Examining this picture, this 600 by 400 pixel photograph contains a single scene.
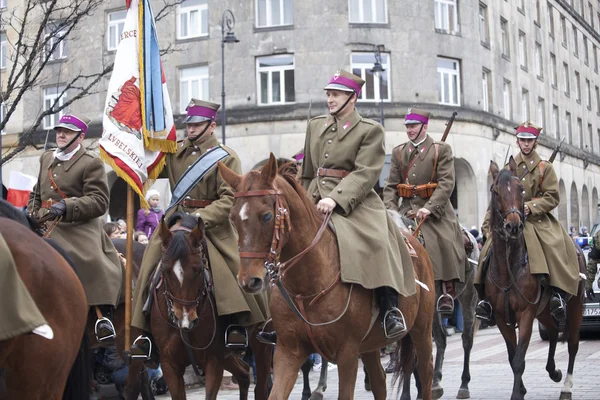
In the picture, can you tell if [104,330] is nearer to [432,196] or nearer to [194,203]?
[194,203]

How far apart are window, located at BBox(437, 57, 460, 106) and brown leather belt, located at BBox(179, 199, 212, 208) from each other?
25.8 metres

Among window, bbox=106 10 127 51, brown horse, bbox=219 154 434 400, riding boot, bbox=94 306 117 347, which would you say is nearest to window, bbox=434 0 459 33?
window, bbox=106 10 127 51

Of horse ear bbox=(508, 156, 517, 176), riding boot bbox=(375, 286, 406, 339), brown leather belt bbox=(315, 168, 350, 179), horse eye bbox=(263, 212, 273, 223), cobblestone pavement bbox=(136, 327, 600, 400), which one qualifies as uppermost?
horse ear bbox=(508, 156, 517, 176)

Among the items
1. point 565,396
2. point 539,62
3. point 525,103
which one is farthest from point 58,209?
point 539,62

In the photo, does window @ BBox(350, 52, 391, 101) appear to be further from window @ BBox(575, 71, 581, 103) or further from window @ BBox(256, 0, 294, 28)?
window @ BBox(575, 71, 581, 103)

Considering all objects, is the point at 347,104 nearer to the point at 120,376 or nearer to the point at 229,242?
the point at 229,242

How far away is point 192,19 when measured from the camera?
33312mm

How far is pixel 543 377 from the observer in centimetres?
Answer: 1250

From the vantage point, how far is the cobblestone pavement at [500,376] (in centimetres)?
1112

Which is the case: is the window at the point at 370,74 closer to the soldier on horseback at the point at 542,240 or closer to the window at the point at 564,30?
the soldier on horseback at the point at 542,240

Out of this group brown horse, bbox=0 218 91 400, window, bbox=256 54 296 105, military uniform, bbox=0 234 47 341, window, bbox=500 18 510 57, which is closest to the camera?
military uniform, bbox=0 234 47 341

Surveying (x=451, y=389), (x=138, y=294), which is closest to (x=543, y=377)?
(x=451, y=389)

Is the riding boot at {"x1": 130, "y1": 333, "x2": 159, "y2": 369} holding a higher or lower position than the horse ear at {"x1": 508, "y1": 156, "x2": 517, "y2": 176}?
lower

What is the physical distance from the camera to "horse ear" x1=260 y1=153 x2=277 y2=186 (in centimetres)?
622
